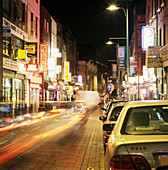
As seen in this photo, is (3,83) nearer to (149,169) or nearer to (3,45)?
(3,45)

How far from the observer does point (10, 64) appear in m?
31.1

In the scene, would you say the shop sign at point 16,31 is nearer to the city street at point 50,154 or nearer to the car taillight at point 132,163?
the city street at point 50,154

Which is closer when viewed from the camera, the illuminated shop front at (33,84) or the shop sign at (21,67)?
the shop sign at (21,67)

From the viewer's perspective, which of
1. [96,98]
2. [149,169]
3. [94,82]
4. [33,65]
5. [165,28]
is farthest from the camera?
[94,82]

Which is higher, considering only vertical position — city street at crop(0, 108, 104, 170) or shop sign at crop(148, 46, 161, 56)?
shop sign at crop(148, 46, 161, 56)

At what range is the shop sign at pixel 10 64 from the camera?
2964 cm

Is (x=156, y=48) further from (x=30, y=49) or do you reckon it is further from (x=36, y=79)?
(x=36, y=79)

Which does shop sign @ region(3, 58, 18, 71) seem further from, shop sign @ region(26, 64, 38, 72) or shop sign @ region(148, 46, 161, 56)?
shop sign @ region(148, 46, 161, 56)

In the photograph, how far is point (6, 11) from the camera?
97.9 ft

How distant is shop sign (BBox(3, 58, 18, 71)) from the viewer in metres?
29.6

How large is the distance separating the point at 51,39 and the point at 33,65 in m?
18.4

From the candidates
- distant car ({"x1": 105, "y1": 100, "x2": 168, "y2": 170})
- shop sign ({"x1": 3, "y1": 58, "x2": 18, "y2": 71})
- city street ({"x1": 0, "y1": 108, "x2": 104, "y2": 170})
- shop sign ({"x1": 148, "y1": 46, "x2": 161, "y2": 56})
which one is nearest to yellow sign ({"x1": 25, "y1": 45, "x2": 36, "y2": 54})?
shop sign ({"x1": 3, "y1": 58, "x2": 18, "y2": 71})

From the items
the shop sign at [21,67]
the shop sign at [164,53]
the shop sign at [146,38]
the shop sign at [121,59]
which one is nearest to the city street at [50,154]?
the shop sign at [164,53]

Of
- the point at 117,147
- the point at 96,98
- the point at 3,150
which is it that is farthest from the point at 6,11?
the point at 96,98
